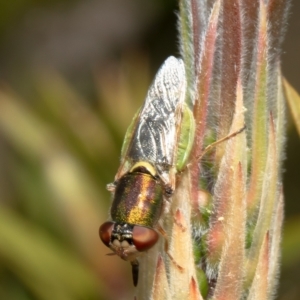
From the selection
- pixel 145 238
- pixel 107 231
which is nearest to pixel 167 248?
pixel 145 238

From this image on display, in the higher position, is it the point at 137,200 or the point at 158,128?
the point at 158,128

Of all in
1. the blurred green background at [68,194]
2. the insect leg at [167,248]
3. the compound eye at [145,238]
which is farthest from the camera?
the blurred green background at [68,194]

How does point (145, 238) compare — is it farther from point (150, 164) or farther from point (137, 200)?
point (150, 164)

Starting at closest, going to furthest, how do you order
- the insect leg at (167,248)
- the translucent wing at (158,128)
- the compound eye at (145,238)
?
the insect leg at (167,248)
the compound eye at (145,238)
the translucent wing at (158,128)

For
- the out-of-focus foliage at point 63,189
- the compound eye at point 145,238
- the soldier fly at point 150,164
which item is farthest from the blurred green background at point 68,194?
the compound eye at point 145,238

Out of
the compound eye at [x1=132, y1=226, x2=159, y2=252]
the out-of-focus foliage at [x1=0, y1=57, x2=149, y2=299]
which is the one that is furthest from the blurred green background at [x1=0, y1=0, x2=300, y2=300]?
the compound eye at [x1=132, y1=226, x2=159, y2=252]

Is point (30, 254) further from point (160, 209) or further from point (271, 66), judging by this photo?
point (271, 66)

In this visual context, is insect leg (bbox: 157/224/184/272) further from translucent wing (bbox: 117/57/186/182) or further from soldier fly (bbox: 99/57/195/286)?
translucent wing (bbox: 117/57/186/182)

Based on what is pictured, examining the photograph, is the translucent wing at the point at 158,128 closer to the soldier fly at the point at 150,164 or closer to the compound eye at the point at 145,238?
the soldier fly at the point at 150,164
